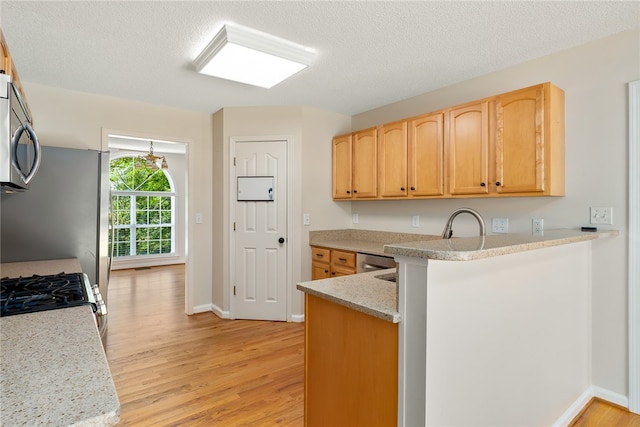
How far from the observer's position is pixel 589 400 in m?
2.25

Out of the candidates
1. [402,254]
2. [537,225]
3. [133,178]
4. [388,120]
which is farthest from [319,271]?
[133,178]

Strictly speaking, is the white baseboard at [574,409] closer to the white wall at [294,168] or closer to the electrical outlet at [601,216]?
the electrical outlet at [601,216]

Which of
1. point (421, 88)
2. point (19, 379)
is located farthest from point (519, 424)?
point (421, 88)

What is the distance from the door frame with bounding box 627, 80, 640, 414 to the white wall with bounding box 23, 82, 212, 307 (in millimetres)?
3825

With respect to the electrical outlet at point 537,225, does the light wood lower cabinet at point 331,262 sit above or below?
below

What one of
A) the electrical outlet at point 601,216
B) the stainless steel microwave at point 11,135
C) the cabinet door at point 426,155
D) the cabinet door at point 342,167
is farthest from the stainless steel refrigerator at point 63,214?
the electrical outlet at point 601,216

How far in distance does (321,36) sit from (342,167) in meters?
1.83

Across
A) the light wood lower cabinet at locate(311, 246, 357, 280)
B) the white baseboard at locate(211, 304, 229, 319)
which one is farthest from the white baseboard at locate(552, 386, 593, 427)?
the white baseboard at locate(211, 304, 229, 319)

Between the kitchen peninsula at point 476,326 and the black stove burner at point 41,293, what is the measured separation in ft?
3.34

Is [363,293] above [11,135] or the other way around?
the other way around

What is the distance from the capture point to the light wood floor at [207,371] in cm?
205

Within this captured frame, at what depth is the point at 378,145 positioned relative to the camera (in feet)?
11.4

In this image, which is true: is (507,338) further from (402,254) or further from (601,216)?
(601,216)

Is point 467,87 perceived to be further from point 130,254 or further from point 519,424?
Result: point 130,254
